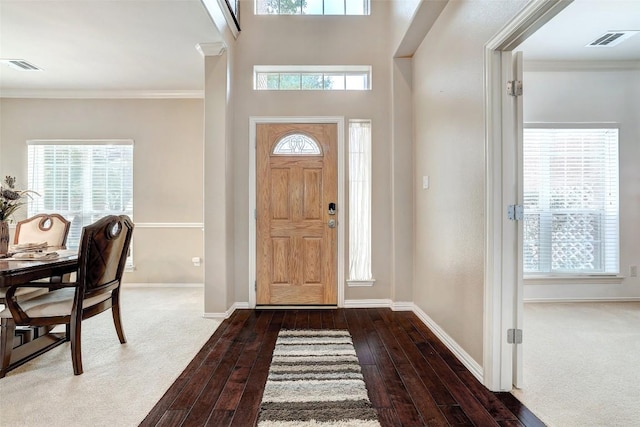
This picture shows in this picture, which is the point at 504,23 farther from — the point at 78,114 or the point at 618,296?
the point at 78,114

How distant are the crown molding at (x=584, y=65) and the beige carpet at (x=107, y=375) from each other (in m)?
4.55

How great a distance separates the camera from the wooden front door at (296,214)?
A: 11.5ft

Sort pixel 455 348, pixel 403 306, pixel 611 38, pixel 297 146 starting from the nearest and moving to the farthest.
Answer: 1. pixel 455 348
2. pixel 611 38
3. pixel 403 306
4. pixel 297 146

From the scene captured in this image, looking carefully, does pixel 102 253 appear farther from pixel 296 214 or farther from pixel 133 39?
pixel 133 39

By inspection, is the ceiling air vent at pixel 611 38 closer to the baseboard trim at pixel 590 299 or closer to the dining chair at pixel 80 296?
the baseboard trim at pixel 590 299

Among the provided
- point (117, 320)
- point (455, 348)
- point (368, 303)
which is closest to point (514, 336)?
point (455, 348)

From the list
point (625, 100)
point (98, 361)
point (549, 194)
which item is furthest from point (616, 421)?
point (625, 100)

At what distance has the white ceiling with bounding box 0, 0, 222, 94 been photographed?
8.55ft

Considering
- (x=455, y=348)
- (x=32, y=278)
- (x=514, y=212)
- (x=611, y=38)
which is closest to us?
(x=514, y=212)

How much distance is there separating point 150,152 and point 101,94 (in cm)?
101

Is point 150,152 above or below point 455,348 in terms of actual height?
above

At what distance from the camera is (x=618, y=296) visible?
12.1 feet

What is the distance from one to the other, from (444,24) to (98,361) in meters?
3.63

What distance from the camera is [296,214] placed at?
139 inches
